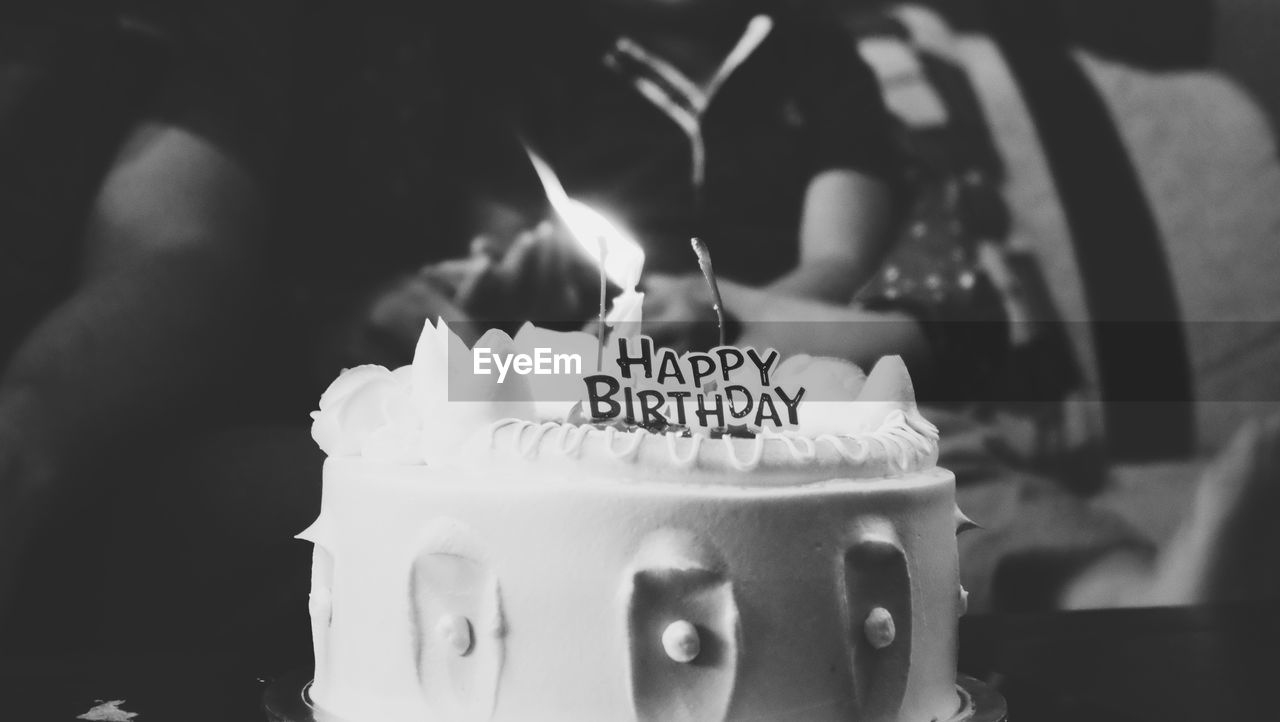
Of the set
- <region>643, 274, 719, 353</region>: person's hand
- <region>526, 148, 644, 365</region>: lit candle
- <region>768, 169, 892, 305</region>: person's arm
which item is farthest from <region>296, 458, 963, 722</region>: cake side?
<region>768, 169, 892, 305</region>: person's arm

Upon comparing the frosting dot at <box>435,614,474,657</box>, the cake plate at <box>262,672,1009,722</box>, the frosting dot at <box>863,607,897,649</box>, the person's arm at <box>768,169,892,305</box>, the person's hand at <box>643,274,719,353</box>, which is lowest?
the cake plate at <box>262,672,1009,722</box>

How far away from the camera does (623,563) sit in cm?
184

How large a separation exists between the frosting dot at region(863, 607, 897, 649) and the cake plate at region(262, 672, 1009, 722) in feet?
0.81

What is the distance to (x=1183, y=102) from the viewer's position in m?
5.11

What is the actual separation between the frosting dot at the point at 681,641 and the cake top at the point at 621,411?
25cm

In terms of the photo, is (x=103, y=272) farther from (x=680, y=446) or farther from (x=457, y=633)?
(x=680, y=446)

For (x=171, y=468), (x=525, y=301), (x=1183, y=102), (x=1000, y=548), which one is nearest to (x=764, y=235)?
(x=525, y=301)

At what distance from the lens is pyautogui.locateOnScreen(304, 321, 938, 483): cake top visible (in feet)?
6.23

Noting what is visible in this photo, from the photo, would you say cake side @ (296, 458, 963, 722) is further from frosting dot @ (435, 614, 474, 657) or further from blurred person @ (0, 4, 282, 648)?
blurred person @ (0, 4, 282, 648)

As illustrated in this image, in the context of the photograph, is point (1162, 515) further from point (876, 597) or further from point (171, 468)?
point (171, 468)

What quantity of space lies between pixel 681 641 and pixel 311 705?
2.55 feet

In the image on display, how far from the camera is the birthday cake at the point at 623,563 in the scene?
1.84m

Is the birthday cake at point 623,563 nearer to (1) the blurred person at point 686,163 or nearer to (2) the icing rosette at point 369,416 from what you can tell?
(2) the icing rosette at point 369,416

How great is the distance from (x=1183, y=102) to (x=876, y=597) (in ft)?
13.1
